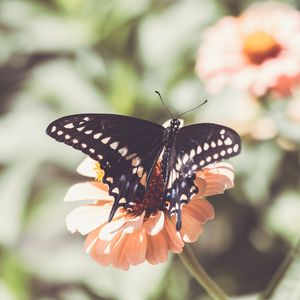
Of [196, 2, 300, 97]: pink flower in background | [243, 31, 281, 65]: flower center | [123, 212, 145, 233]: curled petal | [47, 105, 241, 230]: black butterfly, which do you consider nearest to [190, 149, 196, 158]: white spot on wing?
[47, 105, 241, 230]: black butterfly

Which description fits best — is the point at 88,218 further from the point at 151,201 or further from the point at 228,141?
the point at 228,141

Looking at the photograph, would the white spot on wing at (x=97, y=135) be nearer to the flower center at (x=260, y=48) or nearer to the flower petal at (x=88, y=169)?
the flower petal at (x=88, y=169)

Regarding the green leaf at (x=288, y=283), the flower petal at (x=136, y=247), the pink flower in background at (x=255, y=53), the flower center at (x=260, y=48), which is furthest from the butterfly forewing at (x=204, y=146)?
the flower center at (x=260, y=48)

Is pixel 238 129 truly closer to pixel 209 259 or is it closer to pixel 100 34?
pixel 209 259

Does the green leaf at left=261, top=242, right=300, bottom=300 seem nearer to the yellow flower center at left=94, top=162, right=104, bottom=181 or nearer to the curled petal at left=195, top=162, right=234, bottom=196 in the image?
the curled petal at left=195, top=162, right=234, bottom=196

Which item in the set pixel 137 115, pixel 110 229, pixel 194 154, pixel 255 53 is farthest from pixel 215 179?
pixel 137 115

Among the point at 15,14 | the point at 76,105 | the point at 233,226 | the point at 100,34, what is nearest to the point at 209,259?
the point at 233,226
